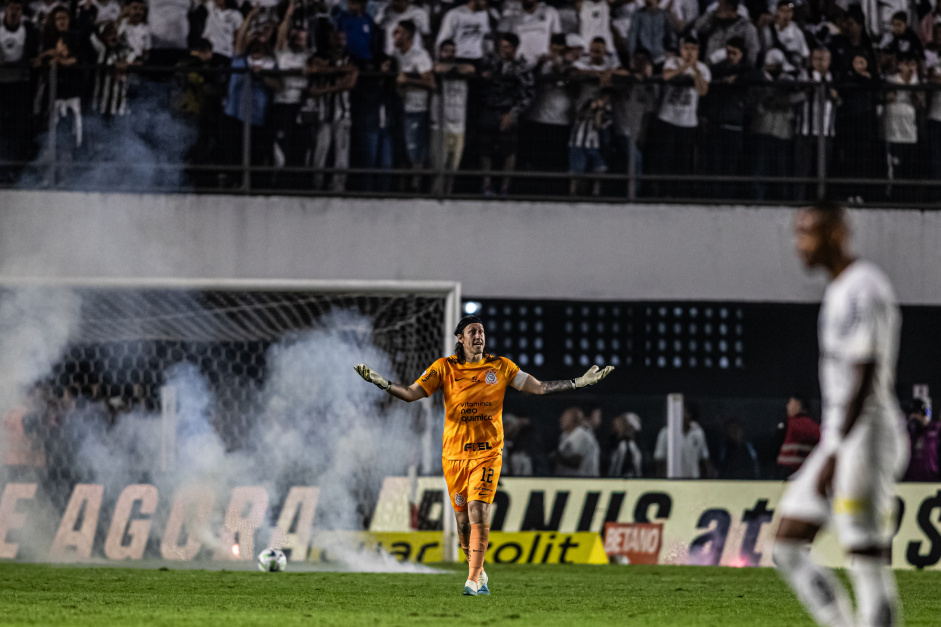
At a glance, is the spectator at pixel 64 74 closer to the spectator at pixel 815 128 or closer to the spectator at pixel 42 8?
the spectator at pixel 42 8

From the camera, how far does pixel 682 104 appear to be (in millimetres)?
16656

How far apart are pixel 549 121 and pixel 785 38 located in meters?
3.13

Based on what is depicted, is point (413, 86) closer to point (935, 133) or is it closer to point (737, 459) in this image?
point (737, 459)

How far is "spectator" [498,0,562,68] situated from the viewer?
56.1 ft

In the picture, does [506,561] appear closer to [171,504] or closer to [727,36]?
[171,504]

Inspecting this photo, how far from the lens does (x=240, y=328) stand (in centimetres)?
1680

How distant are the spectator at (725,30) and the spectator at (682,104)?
1.16 ft

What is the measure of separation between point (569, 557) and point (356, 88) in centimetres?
575

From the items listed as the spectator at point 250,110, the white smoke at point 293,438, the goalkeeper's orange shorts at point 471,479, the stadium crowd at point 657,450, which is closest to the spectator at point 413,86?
Answer: the spectator at point 250,110

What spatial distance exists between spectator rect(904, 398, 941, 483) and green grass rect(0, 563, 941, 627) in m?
2.40

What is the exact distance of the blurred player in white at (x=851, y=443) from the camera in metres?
5.47

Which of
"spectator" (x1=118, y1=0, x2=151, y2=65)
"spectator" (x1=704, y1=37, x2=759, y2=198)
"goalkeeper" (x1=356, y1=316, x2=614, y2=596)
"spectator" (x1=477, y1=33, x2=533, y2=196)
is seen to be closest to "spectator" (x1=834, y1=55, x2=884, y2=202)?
"spectator" (x1=704, y1=37, x2=759, y2=198)

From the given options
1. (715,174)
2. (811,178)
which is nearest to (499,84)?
(715,174)

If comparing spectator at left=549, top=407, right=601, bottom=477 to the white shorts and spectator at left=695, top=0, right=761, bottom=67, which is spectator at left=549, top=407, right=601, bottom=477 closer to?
spectator at left=695, top=0, right=761, bottom=67
